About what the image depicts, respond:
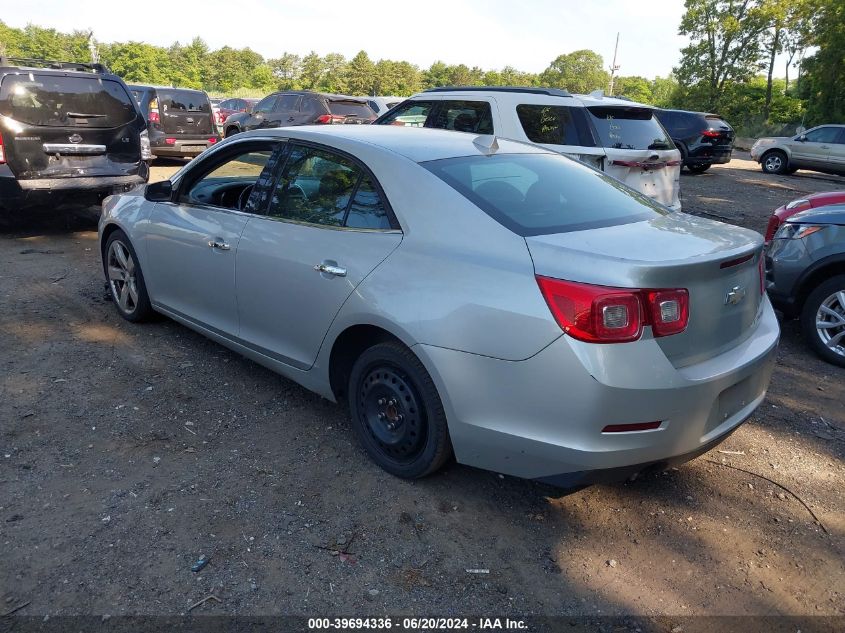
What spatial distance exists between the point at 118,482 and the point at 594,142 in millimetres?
5813

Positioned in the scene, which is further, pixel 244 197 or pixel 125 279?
pixel 125 279

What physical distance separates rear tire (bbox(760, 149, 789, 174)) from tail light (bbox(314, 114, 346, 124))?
13134 mm

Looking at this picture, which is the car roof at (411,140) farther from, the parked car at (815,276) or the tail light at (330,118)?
the tail light at (330,118)

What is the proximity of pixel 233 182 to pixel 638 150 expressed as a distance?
4529mm

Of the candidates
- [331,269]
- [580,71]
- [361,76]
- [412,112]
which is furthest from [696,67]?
[580,71]

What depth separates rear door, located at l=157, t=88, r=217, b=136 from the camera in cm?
1416

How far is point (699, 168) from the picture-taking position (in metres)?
18.0

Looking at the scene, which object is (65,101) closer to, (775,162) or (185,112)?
(185,112)

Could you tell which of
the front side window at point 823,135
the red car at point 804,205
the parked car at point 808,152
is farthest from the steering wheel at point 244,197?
the front side window at point 823,135

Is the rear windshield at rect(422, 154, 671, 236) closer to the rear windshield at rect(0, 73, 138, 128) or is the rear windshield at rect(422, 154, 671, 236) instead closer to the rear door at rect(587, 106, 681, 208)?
the rear door at rect(587, 106, 681, 208)

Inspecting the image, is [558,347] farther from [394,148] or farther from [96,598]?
[96,598]

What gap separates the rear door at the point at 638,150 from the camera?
706cm

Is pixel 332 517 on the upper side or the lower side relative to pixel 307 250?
lower

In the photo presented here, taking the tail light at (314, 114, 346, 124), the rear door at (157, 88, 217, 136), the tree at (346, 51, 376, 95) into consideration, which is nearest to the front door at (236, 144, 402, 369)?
the tail light at (314, 114, 346, 124)
